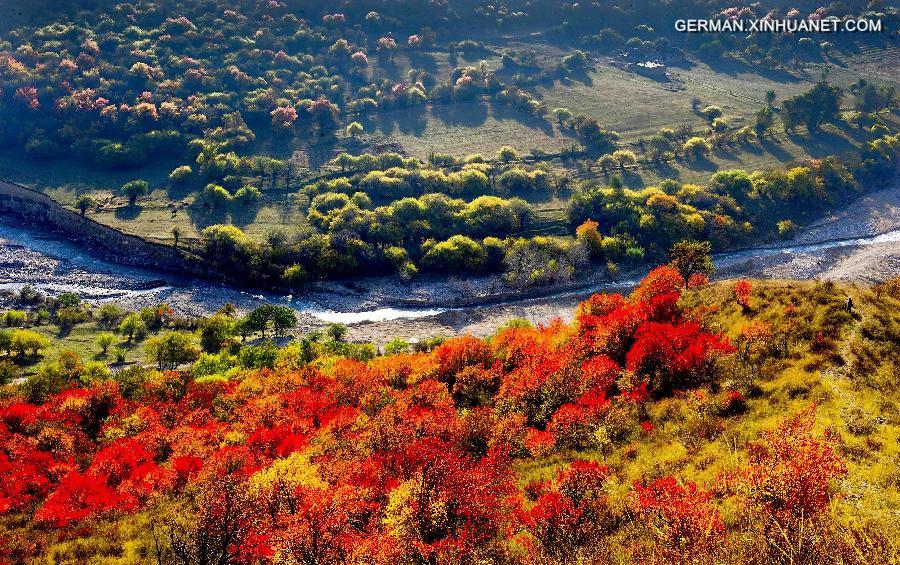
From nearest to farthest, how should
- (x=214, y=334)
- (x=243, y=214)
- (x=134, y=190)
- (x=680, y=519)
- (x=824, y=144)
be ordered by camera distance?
(x=680, y=519) < (x=214, y=334) < (x=243, y=214) < (x=134, y=190) < (x=824, y=144)

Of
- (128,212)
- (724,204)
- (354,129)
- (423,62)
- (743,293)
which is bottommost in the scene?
(128,212)

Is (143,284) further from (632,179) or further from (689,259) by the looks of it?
(632,179)

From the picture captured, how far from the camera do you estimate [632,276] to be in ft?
381

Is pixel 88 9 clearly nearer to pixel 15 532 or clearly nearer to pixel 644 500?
pixel 15 532

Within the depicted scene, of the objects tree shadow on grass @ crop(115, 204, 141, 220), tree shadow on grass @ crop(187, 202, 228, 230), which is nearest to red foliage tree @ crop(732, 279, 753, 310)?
tree shadow on grass @ crop(187, 202, 228, 230)

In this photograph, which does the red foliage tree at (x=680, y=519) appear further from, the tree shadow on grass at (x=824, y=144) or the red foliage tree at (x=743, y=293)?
the tree shadow on grass at (x=824, y=144)

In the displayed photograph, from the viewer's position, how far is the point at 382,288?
11175 centimetres

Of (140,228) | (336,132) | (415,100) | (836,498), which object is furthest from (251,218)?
(836,498)

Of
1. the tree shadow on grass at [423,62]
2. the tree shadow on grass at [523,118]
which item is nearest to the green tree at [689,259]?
the tree shadow on grass at [523,118]

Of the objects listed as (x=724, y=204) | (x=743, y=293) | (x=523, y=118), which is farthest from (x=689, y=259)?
(x=523, y=118)

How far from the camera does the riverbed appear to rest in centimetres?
10481

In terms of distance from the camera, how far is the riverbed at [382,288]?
105 m

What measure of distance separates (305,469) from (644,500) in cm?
2649

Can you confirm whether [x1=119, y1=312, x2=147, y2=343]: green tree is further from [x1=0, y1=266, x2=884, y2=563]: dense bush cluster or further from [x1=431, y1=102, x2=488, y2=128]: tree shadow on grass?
[x1=431, y1=102, x2=488, y2=128]: tree shadow on grass
